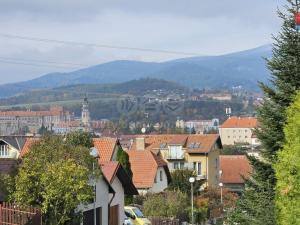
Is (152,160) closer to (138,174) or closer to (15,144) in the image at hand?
(138,174)

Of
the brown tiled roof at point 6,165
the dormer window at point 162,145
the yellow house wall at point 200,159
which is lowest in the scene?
the yellow house wall at point 200,159

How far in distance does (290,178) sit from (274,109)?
620cm

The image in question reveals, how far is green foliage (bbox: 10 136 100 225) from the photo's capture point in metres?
20.6

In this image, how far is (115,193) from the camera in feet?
110

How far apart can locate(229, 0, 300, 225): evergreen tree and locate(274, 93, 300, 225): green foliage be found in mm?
4801

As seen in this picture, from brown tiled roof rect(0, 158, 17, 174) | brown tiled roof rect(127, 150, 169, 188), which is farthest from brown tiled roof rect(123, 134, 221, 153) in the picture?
brown tiled roof rect(0, 158, 17, 174)

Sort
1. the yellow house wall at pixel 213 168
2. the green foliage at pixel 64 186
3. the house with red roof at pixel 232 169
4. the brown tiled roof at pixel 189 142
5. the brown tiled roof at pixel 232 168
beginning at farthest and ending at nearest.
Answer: the brown tiled roof at pixel 232 168, the house with red roof at pixel 232 169, the yellow house wall at pixel 213 168, the brown tiled roof at pixel 189 142, the green foliage at pixel 64 186

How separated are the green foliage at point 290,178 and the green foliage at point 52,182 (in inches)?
269

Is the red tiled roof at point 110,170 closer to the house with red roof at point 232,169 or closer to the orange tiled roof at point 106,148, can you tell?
the orange tiled roof at point 106,148

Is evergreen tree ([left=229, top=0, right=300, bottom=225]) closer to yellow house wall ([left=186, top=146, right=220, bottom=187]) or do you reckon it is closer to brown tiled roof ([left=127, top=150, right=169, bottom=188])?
brown tiled roof ([left=127, top=150, right=169, bottom=188])

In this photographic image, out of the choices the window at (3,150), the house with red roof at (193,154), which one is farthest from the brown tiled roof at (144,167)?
the window at (3,150)

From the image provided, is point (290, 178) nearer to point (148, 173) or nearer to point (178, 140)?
point (148, 173)

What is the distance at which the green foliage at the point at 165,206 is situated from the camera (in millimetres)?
41531

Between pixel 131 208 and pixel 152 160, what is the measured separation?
22.8 m
